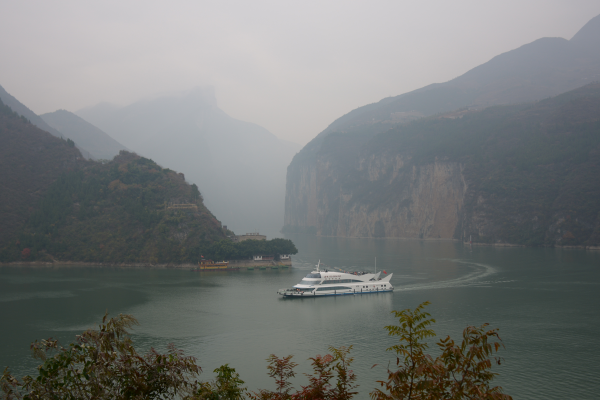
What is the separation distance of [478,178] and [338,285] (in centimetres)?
9601

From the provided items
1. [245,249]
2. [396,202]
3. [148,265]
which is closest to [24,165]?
[148,265]

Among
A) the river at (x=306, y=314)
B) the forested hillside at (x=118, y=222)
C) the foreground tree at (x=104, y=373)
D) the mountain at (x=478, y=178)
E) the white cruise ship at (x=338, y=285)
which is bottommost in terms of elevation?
the river at (x=306, y=314)

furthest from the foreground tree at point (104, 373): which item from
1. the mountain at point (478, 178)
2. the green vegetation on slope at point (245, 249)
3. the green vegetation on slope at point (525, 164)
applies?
the mountain at point (478, 178)

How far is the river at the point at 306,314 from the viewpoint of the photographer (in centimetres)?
2561

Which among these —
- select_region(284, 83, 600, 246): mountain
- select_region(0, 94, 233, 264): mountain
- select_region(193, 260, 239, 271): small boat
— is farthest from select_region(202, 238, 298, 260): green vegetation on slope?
select_region(284, 83, 600, 246): mountain

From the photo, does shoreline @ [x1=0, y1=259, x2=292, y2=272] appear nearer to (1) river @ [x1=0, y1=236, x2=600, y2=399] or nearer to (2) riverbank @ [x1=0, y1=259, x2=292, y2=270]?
(2) riverbank @ [x1=0, y1=259, x2=292, y2=270]

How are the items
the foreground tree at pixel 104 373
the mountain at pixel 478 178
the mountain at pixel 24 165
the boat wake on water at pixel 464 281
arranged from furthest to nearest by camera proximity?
the mountain at pixel 478 178
the mountain at pixel 24 165
the boat wake on water at pixel 464 281
the foreground tree at pixel 104 373

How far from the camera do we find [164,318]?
3691cm

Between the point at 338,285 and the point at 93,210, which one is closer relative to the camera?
the point at 338,285

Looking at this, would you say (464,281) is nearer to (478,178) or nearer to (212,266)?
(212,266)

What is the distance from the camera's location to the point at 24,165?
8438cm

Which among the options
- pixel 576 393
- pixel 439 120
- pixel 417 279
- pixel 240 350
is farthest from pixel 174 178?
pixel 439 120

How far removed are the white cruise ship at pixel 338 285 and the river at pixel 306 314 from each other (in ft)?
3.60

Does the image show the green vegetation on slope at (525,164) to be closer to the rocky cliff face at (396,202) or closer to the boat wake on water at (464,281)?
the rocky cliff face at (396,202)
